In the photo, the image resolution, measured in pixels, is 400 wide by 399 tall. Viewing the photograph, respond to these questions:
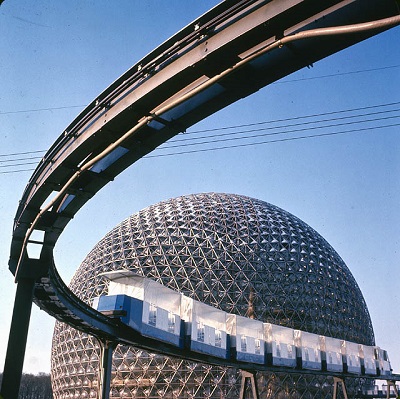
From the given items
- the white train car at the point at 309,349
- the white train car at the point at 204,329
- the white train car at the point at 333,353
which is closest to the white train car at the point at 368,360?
the white train car at the point at 333,353

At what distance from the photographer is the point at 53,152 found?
36.7 ft

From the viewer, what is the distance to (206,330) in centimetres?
2255

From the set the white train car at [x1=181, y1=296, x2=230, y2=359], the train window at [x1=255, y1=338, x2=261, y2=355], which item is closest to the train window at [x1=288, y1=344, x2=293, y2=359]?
the train window at [x1=255, y1=338, x2=261, y2=355]

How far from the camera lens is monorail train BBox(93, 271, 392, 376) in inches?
778

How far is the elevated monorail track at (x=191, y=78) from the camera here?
236 inches

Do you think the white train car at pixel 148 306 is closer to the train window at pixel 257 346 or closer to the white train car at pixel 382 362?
the train window at pixel 257 346

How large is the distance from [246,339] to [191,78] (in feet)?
64.3

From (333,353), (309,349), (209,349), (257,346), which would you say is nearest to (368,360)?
(333,353)

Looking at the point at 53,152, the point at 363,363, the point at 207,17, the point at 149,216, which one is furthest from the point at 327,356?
the point at 207,17

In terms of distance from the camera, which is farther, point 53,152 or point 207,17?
point 53,152

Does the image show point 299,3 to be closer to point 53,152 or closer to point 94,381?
point 53,152

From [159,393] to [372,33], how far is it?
3198 centimetres

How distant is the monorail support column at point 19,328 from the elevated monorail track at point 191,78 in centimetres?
18

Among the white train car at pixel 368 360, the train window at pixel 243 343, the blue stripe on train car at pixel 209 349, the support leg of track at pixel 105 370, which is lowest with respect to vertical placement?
the support leg of track at pixel 105 370
